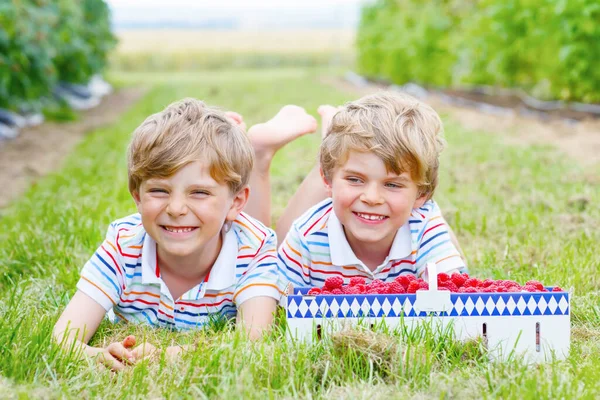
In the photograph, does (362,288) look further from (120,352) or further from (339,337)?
(120,352)

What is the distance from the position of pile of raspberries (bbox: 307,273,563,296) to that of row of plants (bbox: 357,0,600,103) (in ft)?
20.8

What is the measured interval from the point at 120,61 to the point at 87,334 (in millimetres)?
36443

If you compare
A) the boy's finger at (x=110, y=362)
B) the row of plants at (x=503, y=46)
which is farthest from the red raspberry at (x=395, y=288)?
the row of plants at (x=503, y=46)

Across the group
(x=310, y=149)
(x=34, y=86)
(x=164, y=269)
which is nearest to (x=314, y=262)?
(x=164, y=269)

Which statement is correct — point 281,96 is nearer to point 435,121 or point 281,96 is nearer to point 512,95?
point 512,95

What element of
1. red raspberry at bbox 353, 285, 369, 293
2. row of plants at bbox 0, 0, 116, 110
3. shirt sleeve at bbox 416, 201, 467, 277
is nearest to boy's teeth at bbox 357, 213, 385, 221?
shirt sleeve at bbox 416, 201, 467, 277

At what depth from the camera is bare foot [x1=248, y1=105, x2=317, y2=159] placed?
347 cm

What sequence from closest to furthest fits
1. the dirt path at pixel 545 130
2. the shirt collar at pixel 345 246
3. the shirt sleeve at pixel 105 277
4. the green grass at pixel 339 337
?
the green grass at pixel 339 337, the shirt sleeve at pixel 105 277, the shirt collar at pixel 345 246, the dirt path at pixel 545 130

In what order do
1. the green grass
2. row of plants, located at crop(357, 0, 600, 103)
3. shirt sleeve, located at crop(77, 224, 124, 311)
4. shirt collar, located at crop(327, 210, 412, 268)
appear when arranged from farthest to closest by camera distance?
1. row of plants, located at crop(357, 0, 600, 103)
2. shirt collar, located at crop(327, 210, 412, 268)
3. shirt sleeve, located at crop(77, 224, 124, 311)
4. the green grass

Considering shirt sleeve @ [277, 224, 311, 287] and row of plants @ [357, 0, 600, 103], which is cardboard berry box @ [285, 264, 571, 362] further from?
row of plants @ [357, 0, 600, 103]

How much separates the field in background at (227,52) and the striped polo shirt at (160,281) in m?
32.8

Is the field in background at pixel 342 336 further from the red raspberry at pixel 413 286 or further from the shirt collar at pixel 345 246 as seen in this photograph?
the shirt collar at pixel 345 246

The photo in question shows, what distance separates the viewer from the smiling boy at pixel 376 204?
2621 mm

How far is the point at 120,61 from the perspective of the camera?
37.2m
